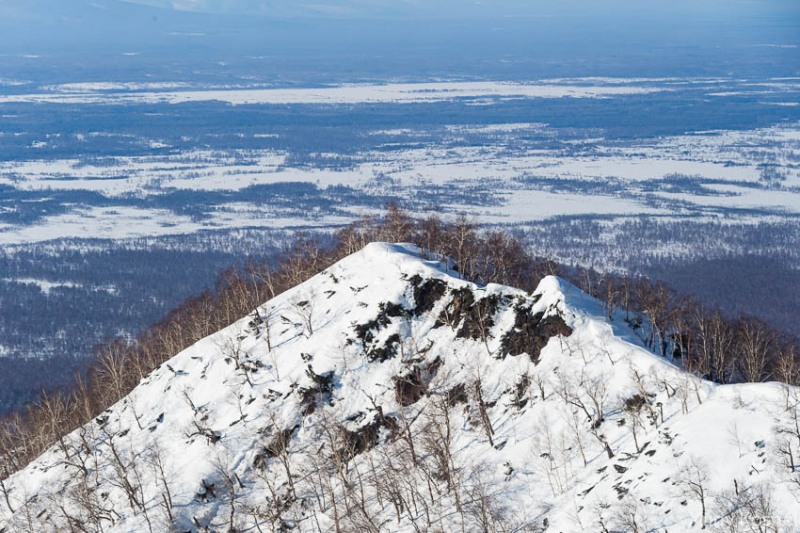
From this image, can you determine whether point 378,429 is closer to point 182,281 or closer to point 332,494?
point 332,494

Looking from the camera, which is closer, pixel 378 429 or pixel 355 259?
pixel 378 429

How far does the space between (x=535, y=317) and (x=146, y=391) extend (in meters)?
34.8

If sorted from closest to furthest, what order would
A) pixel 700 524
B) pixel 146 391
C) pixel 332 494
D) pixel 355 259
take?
pixel 700 524 < pixel 332 494 < pixel 146 391 < pixel 355 259

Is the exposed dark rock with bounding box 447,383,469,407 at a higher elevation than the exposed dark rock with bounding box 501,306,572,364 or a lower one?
lower

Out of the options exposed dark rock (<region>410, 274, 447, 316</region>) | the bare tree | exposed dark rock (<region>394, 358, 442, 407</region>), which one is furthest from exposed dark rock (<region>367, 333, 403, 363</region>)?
the bare tree

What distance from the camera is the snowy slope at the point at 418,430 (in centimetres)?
4775

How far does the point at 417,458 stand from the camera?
5831 centimetres

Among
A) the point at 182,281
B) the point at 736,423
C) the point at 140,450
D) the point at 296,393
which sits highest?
the point at 736,423

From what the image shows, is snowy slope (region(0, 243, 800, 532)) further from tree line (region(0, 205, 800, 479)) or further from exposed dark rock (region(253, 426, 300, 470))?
tree line (region(0, 205, 800, 479))

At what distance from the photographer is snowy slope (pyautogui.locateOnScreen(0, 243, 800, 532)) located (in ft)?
157

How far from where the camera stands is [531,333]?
210 feet

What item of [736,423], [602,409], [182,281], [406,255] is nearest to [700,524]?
[736,423]

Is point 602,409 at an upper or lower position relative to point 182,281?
upper

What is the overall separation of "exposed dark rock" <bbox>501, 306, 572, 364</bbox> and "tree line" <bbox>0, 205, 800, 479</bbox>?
16.7ft
